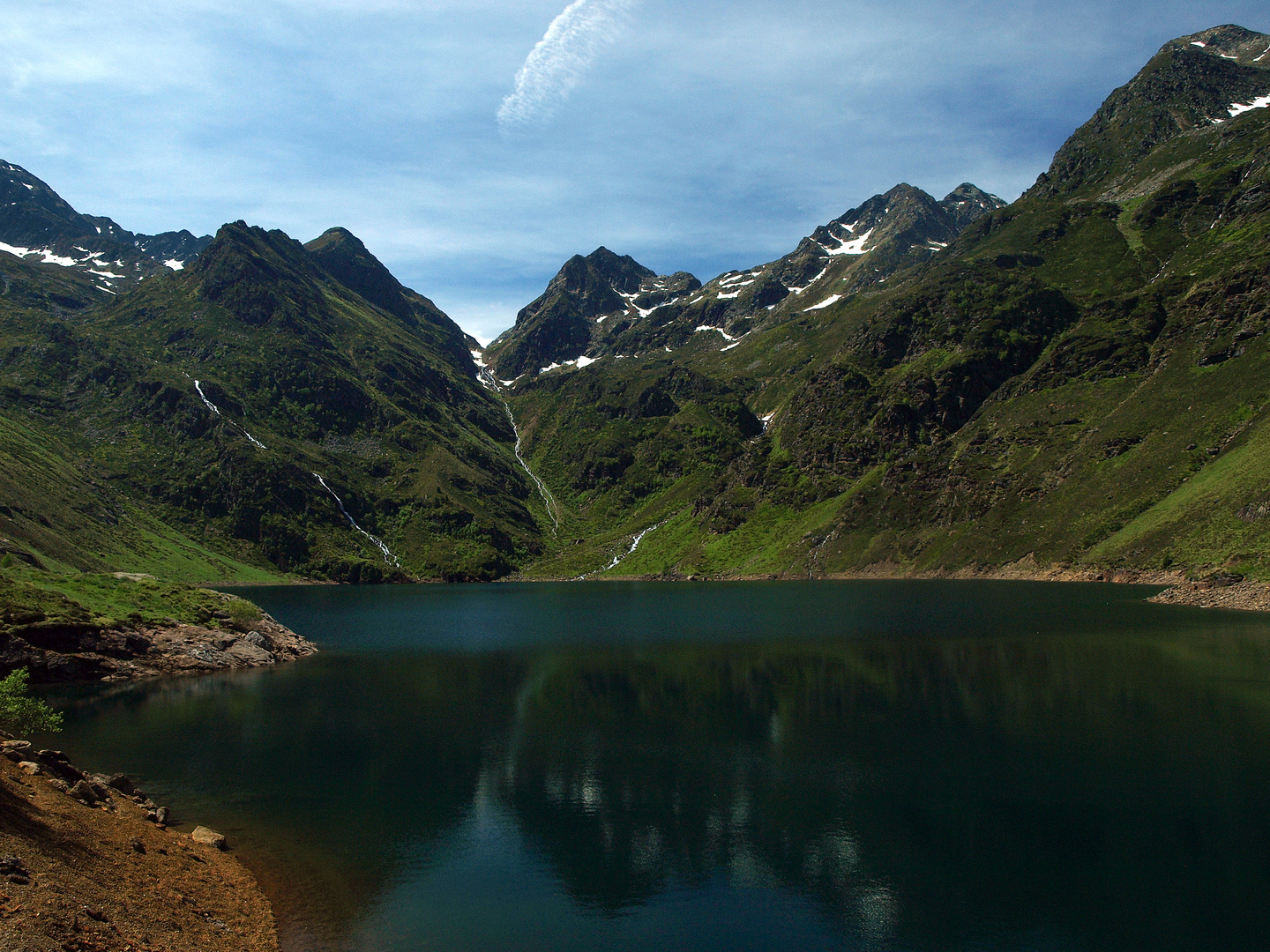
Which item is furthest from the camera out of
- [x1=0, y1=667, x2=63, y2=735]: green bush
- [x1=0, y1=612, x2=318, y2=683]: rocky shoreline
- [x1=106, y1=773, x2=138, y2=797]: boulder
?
[x1=0, y1=612, x2=318, y2=683]: rocky shoreline

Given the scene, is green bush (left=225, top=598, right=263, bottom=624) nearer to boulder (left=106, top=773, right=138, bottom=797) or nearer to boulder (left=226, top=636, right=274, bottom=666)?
boulder (left=226, top=636, right=274, bottom=666)

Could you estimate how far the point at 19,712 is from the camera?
31594mm

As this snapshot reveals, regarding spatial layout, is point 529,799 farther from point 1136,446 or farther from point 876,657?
point 1136,446

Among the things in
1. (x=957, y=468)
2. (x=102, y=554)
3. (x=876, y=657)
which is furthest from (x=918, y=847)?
(x=102, y=554)

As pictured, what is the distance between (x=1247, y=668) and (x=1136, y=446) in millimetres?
120006

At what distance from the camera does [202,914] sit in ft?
71.0

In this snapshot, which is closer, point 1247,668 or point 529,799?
point 529,799

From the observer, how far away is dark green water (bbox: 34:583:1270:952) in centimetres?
2398

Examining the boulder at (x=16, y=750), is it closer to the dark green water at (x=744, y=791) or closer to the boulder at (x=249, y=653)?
the dark green water at (x=744, y=791)

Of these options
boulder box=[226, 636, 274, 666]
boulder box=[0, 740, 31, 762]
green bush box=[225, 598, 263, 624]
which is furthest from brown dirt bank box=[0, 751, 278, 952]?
green bush box=[225, 598, 263, 624]

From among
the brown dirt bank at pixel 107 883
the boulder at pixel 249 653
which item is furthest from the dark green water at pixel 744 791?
the boulder at pixel 249 653

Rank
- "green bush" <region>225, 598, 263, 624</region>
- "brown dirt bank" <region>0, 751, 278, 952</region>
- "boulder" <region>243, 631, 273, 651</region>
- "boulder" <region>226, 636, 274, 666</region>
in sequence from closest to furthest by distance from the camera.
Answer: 1. "brown dirt bank" <region>0, 751, 278, 952</region>
2. "boulder" <region>226, 636, 274, 666</region>
3. "boulder" <region>243, 631, 273, 651</region>
4. "green bush" <region>225, 598, 263, 624</region>

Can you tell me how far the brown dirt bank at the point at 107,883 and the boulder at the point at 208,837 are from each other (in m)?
0.34

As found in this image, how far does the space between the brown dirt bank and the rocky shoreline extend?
4078 centimetres
